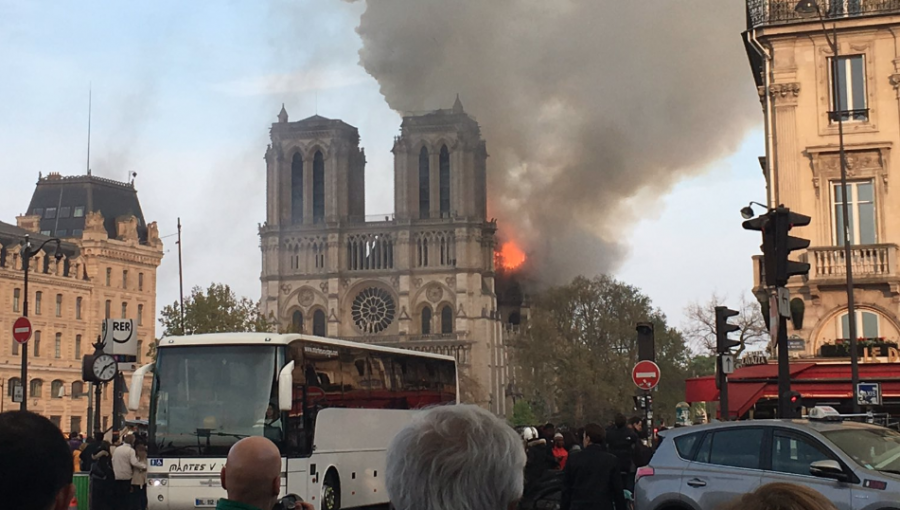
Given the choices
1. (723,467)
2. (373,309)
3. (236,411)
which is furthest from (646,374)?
(373,309)

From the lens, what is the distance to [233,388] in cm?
1884

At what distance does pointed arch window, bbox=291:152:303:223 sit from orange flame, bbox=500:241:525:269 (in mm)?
20238

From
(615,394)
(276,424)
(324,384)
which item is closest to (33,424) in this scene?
(276,424)

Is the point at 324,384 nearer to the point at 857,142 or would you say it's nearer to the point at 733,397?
the point at 733,397

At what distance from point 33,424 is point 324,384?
56.1 feet

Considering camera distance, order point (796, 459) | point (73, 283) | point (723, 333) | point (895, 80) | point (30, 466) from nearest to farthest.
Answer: point (30, 466)
point (796, 459)
point (723, 333)
point (895, 80)
point (73, 283)

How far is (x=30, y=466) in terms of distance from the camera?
330 cm

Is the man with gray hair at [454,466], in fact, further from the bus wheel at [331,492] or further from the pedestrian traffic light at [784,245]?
the bus wheel at [331,492]

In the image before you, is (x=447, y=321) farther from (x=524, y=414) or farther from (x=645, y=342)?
(x=645, y=342)

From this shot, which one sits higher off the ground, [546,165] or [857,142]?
[546,165]

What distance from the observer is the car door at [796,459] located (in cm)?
1068

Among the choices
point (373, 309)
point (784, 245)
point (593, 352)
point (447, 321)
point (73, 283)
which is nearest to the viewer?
point (784, 245)

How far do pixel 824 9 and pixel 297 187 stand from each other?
93640mm

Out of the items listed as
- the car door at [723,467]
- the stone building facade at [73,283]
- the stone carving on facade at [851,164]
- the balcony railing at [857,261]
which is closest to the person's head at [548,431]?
the car door at [723,467]
